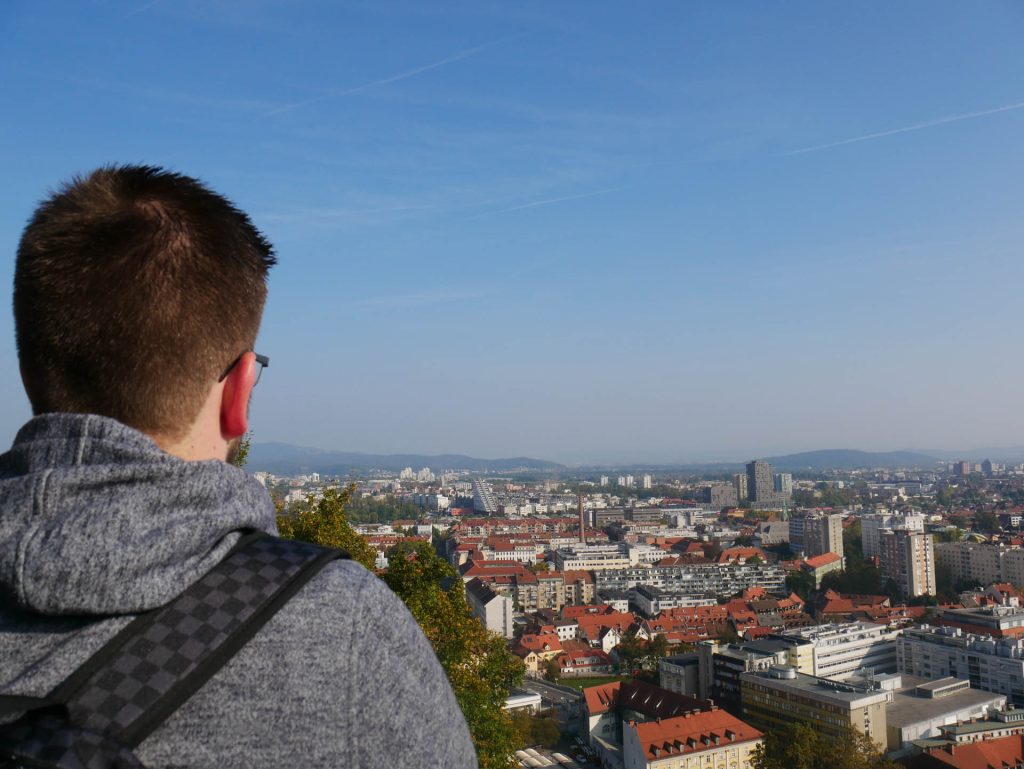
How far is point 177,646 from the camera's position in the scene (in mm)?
449

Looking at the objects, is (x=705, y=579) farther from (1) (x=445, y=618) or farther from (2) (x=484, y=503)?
(2) (x=484, y=503)

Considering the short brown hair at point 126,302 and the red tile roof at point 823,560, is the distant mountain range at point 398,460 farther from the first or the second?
the short brown hair at point 126,302

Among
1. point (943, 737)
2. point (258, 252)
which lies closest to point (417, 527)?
point (943, 737)

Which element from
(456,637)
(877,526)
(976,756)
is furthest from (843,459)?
(456,637)

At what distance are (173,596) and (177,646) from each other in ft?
0.08

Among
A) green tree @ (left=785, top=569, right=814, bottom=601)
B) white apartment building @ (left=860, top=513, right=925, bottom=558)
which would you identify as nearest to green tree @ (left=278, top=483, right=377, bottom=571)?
green tree @ (left=785, top=569, right=814, bottom=601)

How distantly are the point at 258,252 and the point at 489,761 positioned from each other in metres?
4.42

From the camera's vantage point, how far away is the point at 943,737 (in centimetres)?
1203

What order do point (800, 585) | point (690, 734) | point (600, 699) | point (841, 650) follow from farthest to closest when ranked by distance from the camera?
point (800, 585) → point (841, 650) → point (600, 699) → point (690, 734)

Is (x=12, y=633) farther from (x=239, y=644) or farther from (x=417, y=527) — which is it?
(x=417, y=527)

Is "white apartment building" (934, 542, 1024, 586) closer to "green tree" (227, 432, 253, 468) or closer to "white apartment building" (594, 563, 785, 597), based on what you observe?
"white apartment building" (594, 563, 785, 597)

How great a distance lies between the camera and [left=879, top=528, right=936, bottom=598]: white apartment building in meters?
25.2

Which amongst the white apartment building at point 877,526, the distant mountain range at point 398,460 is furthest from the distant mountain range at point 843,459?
the white apartment building at point 877,526

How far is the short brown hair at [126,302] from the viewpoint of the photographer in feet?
1.72
